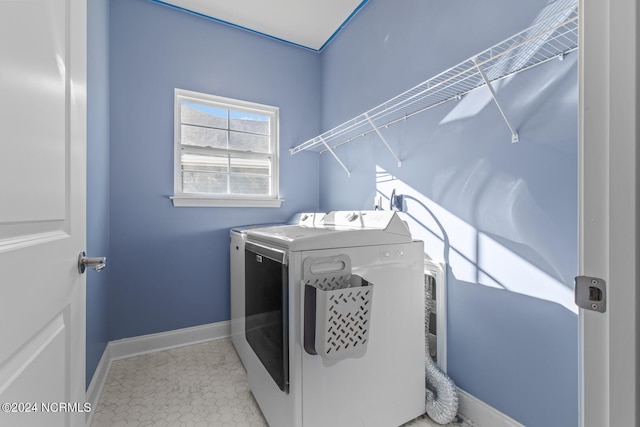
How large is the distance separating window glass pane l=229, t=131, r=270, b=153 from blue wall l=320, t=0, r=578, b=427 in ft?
4.22

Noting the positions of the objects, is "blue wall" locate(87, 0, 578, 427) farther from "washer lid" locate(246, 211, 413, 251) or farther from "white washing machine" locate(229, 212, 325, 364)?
"washer lid" locate(246, 211, 413, 251)

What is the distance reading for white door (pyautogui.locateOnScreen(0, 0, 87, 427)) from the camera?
0.48m

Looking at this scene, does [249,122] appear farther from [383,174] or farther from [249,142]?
[383,174]

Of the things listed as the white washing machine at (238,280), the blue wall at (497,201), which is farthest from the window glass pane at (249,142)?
the blue wall at (497,201)

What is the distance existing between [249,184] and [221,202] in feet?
1.09

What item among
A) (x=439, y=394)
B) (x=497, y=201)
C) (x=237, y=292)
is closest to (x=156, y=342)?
(x=237, y=292)

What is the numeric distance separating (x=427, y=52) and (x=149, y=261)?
99.2 inches

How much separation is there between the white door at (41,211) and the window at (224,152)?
160cm

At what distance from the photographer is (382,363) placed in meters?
1.34

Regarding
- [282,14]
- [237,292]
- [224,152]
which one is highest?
[282,14]


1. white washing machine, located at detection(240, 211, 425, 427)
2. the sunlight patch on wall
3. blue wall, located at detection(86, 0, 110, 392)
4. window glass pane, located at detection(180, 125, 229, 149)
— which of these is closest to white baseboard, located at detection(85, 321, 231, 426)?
blue wall, located at detection(86, 0, 110, 392)

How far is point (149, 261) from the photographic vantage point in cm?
222

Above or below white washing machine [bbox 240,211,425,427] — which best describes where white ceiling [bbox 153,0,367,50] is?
above

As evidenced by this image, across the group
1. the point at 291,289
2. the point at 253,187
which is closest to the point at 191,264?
the point at 253,187
